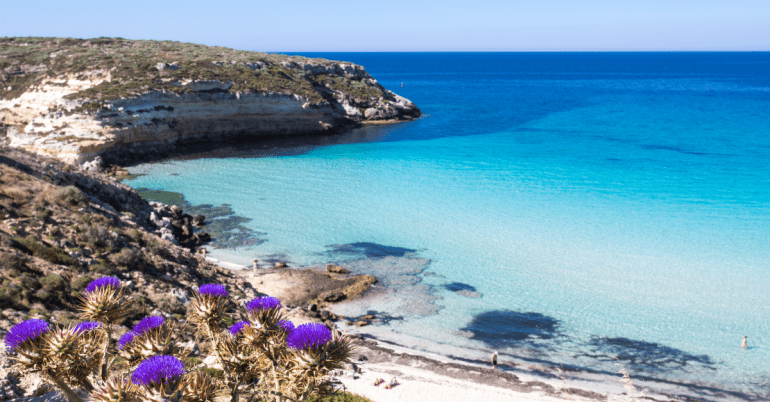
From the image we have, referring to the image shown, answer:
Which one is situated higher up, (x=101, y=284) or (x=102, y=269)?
(x=101, y=284)

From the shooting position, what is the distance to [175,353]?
5137mm

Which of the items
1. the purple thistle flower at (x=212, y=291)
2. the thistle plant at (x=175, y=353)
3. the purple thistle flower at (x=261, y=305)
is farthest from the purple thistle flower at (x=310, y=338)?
the purple thistle flower at (x=212, y=291)

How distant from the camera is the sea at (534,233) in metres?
18.9

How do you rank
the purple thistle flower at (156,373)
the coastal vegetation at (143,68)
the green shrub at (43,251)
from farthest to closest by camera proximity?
the coastal vegetation at (143,68)
the green shrub at (43,251)
the purple thistle flower at (156,373)

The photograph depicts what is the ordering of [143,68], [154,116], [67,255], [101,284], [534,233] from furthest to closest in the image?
[143,68]
[154,116]
[534,233]
[67,255]
[101,284]

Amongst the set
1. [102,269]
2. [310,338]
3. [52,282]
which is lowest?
[102,269]

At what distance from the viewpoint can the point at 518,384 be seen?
15883mm

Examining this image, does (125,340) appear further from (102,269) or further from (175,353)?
(102,269)

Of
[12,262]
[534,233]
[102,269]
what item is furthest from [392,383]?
[534,233]

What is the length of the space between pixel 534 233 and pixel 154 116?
37212 millimetres

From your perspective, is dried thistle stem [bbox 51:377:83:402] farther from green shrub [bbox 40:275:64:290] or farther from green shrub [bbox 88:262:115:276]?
green shrub [bbox 88:262:115:276]

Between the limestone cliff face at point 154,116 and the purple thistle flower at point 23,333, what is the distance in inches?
1623

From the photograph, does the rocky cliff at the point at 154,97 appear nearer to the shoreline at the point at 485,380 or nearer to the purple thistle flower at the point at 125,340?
the shoreline at the point at 485,380

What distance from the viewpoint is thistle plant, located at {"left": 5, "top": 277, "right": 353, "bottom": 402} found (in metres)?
4.10
